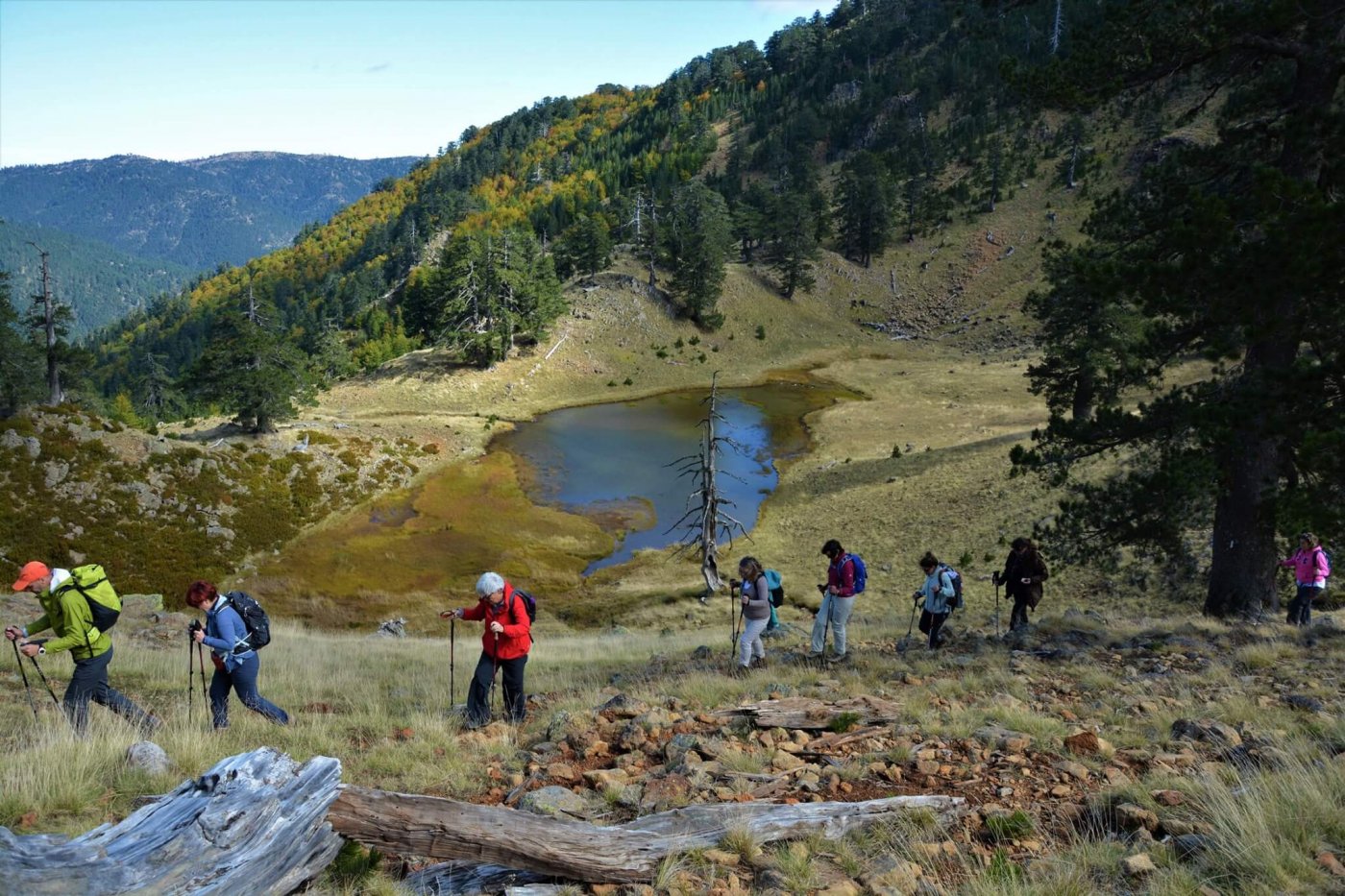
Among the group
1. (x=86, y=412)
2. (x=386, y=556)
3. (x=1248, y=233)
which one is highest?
(x=1248, y=233)

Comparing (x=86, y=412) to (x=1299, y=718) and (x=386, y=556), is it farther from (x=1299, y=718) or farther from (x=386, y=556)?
(x=1299, y=718)

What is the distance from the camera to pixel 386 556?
32750 millimetres

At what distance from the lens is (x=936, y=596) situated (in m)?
12.7

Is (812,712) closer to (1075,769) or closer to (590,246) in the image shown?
(1075,769)

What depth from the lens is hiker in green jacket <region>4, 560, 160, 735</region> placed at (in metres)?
7.54

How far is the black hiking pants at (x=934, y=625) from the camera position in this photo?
1277cm

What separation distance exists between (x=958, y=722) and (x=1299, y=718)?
10.1 ft

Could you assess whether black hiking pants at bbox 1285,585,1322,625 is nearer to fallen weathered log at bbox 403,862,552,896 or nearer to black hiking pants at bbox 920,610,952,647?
black hiking pants at bbox 920,610,952,647

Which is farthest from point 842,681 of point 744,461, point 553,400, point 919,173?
point 919,173

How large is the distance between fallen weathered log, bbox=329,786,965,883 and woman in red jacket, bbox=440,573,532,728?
3.42 metres

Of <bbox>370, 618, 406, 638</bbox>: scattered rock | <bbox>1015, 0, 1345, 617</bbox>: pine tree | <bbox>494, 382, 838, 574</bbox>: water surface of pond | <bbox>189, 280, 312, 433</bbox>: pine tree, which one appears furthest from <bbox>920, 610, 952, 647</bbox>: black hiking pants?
<bbox>189, 280, 312, 433</bbox>: pine tree

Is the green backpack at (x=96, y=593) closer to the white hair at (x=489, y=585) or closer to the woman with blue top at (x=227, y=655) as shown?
the woman with blue top at (x=227, y=655)

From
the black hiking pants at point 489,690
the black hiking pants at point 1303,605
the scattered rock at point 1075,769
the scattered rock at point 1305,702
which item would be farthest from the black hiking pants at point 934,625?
the black hiking pants at point 489,690

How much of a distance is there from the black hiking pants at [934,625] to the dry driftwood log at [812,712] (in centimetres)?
459
